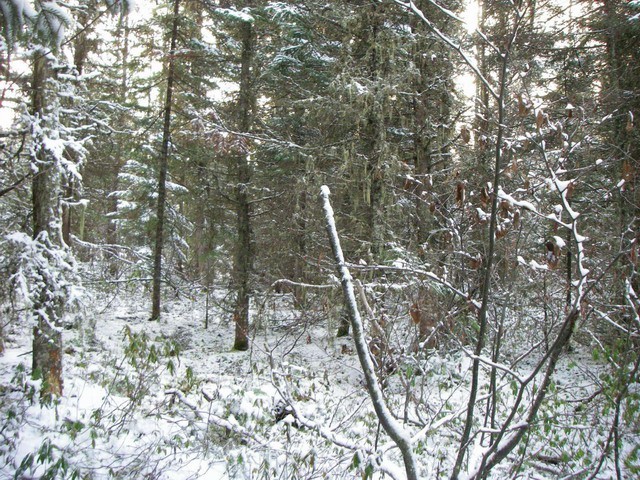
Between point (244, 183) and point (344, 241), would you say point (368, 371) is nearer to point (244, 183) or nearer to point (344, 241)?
point (344, 241)

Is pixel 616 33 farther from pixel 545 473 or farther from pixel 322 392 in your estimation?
pixel 322 392

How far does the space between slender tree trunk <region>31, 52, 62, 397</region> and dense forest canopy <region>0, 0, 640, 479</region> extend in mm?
39

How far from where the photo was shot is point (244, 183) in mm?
10859

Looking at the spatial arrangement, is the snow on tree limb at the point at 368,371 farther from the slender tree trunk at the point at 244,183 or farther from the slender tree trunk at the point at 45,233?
the slender tree trunk at the point at 244,183

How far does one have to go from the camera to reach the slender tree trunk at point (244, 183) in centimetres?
1097

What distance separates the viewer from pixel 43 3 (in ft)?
13.1

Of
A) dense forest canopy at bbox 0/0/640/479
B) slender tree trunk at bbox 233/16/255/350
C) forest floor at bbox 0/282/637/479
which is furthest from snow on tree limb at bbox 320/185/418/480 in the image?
slender tree trunk at bbox 233/16/255/350

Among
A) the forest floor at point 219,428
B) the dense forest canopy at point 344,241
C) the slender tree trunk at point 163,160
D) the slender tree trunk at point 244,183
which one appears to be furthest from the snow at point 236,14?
the forest floor at point 219,428

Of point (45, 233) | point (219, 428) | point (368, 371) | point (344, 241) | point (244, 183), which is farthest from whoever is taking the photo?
point (244, 183)

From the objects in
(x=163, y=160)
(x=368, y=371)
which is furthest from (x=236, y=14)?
(x=368, y=371)

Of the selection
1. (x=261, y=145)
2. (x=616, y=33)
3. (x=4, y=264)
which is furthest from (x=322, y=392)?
(x=616, y=33)

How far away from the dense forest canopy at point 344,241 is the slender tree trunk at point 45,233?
39 millimetres

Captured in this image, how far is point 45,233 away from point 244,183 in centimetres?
579

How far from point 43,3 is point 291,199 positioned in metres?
6.32
